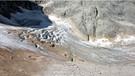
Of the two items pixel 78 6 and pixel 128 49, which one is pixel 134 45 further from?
pixel 78 6

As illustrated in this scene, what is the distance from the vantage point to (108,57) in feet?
72.9

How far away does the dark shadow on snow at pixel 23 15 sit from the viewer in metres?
25.6

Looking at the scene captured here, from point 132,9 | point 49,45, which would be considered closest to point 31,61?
point 49,45

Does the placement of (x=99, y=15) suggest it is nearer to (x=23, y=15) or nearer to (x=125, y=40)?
(x=125, y=40)

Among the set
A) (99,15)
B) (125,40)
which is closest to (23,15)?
(99,15)

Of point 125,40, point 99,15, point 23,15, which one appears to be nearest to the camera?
point 125,40

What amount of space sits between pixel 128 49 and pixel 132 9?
5.13m

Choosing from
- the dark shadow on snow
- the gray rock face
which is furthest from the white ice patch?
the dark shadow on snow

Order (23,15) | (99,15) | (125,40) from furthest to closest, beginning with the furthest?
(23,15)
(99,15)
(125,40)

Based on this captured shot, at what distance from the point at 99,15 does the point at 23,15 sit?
6.67 metres

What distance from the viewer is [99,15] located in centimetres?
2720

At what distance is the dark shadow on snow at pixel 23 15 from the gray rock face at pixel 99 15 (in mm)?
1173

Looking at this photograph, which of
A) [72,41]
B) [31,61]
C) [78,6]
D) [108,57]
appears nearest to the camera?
[31,61]

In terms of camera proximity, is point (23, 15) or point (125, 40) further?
point (23, 15)
